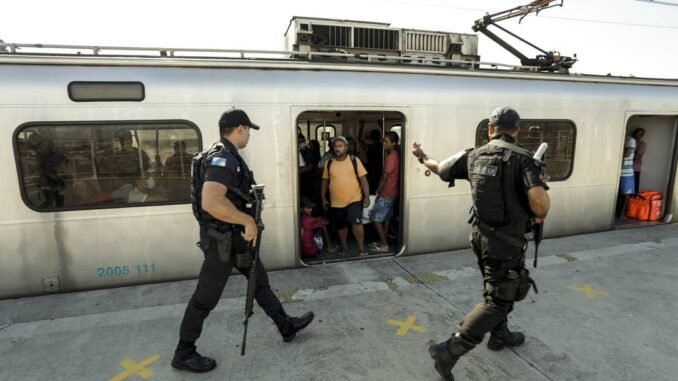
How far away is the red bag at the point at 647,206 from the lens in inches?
246

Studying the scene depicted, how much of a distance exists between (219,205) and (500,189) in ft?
5.79

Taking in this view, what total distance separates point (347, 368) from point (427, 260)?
7.51ft

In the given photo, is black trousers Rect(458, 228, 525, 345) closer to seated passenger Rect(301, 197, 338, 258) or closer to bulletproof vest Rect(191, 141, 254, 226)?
bulletproof vest Rect(191, 141, 254, 226)

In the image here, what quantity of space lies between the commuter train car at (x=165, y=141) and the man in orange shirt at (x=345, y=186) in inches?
20.5

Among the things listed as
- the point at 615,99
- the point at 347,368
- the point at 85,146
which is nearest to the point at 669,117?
the point at 615,99

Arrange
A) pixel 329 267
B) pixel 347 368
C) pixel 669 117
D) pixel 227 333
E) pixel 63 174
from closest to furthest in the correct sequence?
pixel 347 368
pixel 227 333
pixel 63 174
pixel 329 267
pixel 669 117

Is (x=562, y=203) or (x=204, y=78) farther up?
(x=204, y=78)

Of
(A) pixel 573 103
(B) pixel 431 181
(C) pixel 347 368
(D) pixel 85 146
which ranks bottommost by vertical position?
(C) pixel 347 368

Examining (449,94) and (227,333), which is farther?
(449,94)

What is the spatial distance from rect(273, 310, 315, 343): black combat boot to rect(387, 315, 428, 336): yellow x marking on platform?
775mm

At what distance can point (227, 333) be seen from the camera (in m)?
→ 3.01

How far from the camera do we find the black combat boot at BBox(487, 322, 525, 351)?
276cm

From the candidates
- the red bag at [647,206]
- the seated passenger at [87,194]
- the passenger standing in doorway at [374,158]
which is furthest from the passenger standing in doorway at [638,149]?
the seated passenger at [87,194]

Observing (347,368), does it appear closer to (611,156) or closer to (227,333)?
(227,333)
